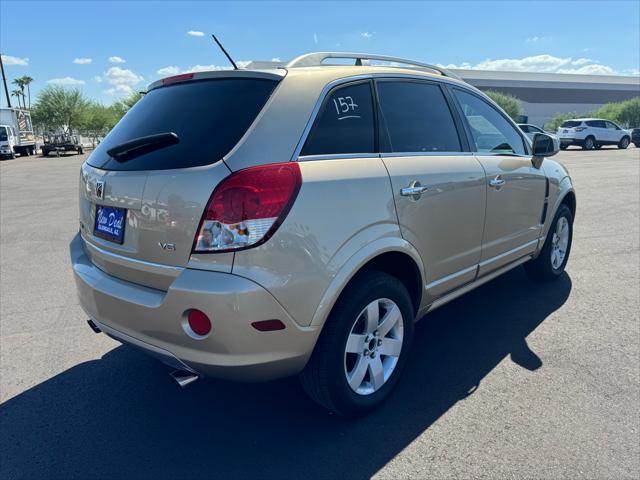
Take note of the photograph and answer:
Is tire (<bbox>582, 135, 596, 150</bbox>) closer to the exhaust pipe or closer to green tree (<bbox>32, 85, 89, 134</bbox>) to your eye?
the exhaust pipe

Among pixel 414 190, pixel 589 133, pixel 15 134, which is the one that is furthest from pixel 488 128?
pixel 15 134

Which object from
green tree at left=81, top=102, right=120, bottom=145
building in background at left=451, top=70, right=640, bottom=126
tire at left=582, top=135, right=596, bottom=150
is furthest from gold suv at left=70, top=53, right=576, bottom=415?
building in background at left=451, top=70, right=640, bottom=126

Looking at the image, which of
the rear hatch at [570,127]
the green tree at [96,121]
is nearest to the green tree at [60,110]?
the green tree at [96,121]

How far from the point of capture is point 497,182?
347cm

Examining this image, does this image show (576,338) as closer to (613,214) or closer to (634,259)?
(634,259)

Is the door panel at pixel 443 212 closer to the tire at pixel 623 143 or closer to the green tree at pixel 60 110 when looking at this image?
the tire at pixel 623 143

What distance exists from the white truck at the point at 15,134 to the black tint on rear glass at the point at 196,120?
3492 centimetres

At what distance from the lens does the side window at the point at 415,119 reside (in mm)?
2805

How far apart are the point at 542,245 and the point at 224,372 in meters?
3.41

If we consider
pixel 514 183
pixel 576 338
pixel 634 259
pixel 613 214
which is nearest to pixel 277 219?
pixel 514 183

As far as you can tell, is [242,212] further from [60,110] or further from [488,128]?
[60,110]

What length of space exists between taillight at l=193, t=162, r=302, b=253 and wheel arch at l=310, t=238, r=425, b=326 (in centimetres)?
44

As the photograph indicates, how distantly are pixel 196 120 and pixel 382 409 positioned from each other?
1.90 metres

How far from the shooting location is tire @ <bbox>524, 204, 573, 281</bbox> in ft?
15.0
